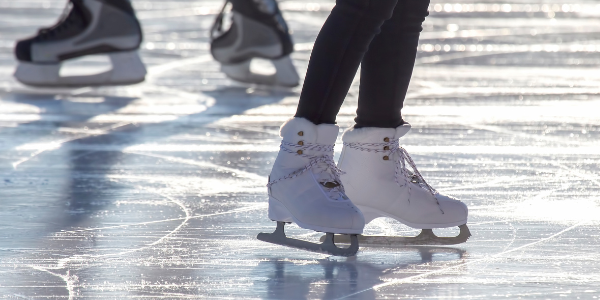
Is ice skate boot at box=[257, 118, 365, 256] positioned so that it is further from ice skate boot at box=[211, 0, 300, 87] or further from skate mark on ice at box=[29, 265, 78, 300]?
ice skate boot at box=[211, 0, 300, 87]

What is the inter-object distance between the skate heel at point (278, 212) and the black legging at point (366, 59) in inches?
7.3

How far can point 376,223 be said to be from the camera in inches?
82.1

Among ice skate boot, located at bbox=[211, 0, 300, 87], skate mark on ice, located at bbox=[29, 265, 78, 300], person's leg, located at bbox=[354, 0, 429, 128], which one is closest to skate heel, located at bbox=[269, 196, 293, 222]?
person's leg, located at bbox=[354, 0, 429, 128]

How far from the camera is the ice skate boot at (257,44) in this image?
15.1ft

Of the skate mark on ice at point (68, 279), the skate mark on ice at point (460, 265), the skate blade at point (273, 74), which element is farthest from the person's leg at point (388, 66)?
the skate blade at point (273, 74)

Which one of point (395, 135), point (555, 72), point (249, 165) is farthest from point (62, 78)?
point (395, 135)

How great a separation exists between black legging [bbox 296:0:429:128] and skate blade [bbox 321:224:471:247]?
0.23 metres

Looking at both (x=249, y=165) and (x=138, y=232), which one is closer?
(x=138, y=232)

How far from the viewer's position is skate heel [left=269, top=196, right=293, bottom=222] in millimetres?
1882

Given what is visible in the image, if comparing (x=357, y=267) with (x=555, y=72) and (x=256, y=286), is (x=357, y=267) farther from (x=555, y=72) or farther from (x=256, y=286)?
(x=555, y=72)

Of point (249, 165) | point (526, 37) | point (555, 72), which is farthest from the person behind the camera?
point (526, 37)

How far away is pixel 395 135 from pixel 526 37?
5.15 metres

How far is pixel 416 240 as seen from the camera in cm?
194

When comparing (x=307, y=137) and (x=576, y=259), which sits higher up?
(x=307, y=137)
